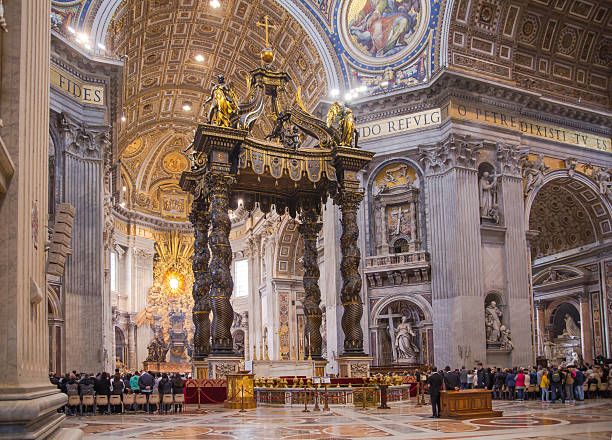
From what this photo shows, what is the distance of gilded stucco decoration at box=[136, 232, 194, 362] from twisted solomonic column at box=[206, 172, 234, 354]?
78.9 ft

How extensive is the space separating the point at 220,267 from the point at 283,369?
3.34m

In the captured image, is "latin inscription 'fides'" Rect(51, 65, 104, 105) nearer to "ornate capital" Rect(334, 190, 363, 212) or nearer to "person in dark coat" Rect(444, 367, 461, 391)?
"ornate capital" Rect(334, 190, 363, 212)

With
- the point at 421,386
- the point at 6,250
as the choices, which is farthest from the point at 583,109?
the point at 6,250

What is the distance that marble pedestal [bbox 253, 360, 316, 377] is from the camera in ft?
52.6

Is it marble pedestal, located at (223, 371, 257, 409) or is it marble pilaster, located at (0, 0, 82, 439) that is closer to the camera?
marble pilaster, located at (0, 0, 82, 439)

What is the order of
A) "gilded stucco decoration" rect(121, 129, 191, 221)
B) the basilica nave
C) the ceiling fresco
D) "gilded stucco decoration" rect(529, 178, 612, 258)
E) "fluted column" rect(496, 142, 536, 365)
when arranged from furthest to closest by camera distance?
"gilded stucco decoration" rect(121, 129, 191, 221) < "gilded stucco decoration" rect(529, 178, 612, 258) < the ceiling fresco < "fluted column" rect(496, 142, 536, 365) < the basilica nave

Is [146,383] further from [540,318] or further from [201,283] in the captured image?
[540,318]

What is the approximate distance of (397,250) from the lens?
2239 centimetres

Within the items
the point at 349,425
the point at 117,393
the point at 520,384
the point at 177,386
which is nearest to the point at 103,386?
the point at 117,393

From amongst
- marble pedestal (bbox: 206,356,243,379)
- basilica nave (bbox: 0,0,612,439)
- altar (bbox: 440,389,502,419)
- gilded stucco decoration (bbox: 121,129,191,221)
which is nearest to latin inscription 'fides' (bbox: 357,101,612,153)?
basilica nave (bbox: 0,0,612,439)

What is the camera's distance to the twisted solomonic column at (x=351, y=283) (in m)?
15.3

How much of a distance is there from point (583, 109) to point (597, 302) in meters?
7.03

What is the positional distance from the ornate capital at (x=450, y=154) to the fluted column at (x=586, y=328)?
8.04 metres

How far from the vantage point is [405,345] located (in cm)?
2125
